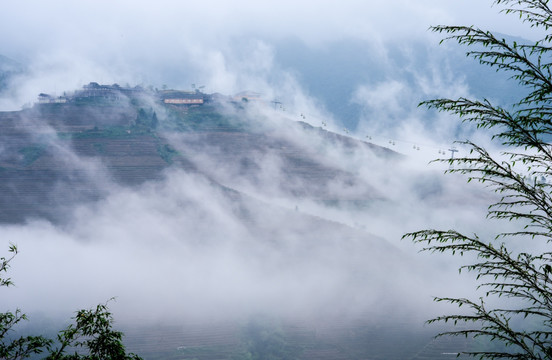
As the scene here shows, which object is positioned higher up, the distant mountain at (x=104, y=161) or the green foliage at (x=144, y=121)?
the green foliage at (x=144, y=121)

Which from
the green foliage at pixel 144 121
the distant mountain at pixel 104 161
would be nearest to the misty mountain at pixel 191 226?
the distant mountain at pixel 104 161

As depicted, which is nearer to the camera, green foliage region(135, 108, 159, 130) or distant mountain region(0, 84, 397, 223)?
distant mountain region(0, 84, 397, 223)

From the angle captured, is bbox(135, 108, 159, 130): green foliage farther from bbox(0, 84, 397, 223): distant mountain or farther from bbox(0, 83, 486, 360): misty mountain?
bbox(0, 83, 486, 360): misty mountain

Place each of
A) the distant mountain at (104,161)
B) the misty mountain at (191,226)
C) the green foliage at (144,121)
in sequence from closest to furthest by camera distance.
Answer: the misty mountain at (191,226) → the distant mountain at (104,161) → the green foliage at (144,121)

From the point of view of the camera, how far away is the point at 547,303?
389 inches

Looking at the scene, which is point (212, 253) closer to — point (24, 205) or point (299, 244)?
point (299, 244)

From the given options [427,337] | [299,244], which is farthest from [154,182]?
[427,337]

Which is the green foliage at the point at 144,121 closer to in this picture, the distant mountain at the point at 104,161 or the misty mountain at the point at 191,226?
the distant mountain at the point at 104,161

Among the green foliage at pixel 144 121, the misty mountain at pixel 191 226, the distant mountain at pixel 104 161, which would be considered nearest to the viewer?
the misty mountain at pixel 191 226

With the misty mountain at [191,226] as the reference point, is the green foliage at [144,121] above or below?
above

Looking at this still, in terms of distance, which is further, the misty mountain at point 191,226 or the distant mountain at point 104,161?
the distant mountain at point 104,161

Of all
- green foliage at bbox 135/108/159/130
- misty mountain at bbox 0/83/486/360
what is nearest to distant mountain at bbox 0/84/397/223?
green foliage at bbox 135/108/159/130

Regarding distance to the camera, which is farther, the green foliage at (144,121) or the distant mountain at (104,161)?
the green foliage at (144,121)

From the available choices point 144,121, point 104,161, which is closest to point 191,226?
point 104,161
